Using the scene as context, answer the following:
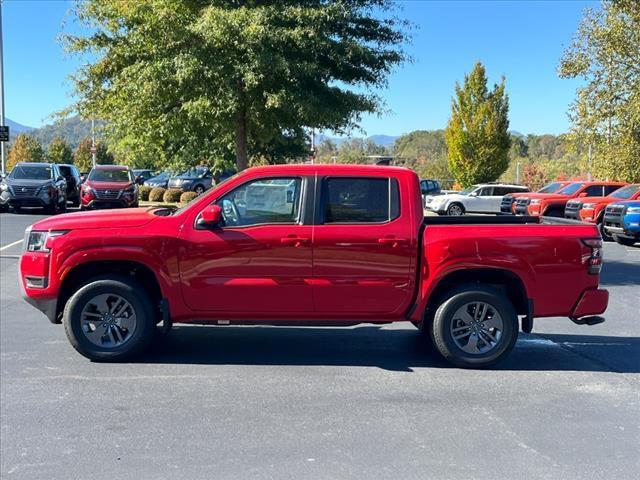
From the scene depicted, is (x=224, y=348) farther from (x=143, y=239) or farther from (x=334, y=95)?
(x=334, y=95)

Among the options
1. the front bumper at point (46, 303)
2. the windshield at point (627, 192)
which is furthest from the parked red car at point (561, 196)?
the front bumper at point (46, 303)

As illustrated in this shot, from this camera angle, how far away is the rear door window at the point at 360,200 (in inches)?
238

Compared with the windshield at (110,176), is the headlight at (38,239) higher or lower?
lower

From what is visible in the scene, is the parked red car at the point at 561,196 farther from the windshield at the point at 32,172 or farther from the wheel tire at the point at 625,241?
the windshield at the point at 32,172

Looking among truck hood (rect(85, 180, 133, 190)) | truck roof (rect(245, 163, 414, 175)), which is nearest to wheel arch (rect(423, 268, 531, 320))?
truck roof (rect(245, 163, 414, 175))

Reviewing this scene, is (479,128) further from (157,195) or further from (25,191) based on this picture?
(25,191)

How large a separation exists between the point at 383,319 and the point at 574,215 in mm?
16785

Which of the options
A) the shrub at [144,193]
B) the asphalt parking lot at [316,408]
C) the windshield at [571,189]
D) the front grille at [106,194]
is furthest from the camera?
the shrub at [144,193]

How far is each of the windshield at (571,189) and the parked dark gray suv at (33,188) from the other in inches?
700

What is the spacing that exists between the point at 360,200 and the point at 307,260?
0.78 metres

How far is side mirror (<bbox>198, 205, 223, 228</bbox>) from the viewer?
Answer: 5.78 m

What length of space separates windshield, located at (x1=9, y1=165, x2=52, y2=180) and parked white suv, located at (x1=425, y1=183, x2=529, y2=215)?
648 inches

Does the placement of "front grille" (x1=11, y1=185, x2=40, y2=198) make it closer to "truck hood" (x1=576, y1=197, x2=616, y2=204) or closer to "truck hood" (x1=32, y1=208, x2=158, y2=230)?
"truck hood" (x1=32, y1=208, x2=158, y2=230)

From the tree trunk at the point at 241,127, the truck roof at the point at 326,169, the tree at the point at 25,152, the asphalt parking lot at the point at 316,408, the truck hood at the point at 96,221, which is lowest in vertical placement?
the asphalt parking lot at the point at 316,408
